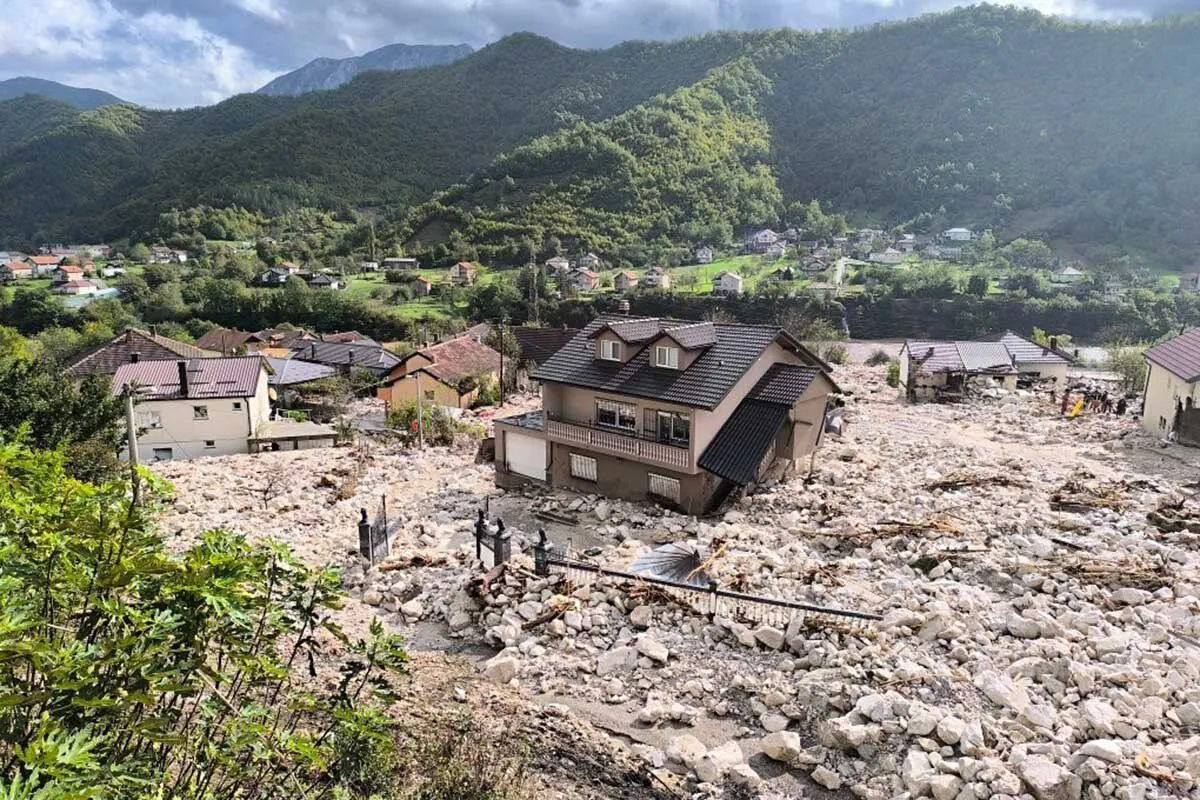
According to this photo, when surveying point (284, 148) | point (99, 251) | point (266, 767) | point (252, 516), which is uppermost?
point (284, 148)

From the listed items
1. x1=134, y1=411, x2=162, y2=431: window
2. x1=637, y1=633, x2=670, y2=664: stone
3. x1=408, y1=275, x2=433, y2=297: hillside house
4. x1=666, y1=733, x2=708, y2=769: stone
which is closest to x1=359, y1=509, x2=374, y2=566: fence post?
x1=637, y1=633, x2=670, y2=664: stone

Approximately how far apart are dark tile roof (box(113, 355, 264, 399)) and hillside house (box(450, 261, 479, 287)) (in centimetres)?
6935

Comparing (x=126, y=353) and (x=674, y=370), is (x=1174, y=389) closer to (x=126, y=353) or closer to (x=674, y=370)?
(x=674, y=370)

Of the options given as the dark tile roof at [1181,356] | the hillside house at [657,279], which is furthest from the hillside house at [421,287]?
the dark tile roof at [1181,356]

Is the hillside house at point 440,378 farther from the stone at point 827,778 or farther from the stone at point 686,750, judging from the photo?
the stone at point 827,778

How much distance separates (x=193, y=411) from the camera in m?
33.0

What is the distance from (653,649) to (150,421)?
97.4 ft

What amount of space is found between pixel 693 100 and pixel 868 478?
156482mm

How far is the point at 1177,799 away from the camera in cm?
845

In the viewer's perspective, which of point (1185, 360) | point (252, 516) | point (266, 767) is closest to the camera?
point (266, 767)

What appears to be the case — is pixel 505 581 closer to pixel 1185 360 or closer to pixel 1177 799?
pixel 1177 799

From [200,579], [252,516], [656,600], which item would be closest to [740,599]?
[656,600]

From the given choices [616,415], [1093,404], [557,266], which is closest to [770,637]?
[616,415]

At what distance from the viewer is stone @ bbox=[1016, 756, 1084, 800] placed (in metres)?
8.64
